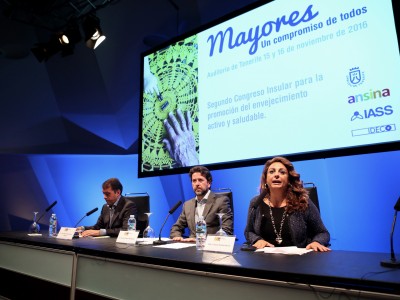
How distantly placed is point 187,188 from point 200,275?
2.83 meters

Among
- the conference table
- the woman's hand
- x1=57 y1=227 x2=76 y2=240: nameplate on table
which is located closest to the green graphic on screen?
x1=57 y1=227 x2=76 y2=240: nameplate on table

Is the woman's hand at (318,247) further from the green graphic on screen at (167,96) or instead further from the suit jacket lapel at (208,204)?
the green graphic on screen at (167,96)

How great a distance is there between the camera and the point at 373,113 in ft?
7.39

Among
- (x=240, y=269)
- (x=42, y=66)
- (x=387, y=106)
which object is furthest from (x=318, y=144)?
(x=42, y=66)

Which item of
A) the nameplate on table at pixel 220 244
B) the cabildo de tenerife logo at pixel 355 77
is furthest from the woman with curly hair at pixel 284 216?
the cabildo de tenerife logo at pixel 355 77

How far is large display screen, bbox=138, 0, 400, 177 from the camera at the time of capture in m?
2.29

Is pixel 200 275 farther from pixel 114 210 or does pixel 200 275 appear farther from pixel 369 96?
pixel 114 210

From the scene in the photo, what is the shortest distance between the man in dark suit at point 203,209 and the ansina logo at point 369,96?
1.20 meters

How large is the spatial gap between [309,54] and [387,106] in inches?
28.6

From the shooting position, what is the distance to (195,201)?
111 inches

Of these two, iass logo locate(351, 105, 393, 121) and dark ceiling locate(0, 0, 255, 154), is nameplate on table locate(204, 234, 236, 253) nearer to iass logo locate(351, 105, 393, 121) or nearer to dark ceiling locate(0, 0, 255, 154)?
iass logo locate(351, 105, 393, 121)

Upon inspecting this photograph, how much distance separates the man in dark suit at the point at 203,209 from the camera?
8.55ft

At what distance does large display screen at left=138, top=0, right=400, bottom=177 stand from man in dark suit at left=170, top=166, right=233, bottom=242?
1.19 feet

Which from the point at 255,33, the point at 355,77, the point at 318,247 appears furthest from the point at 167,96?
the point at 318,247
